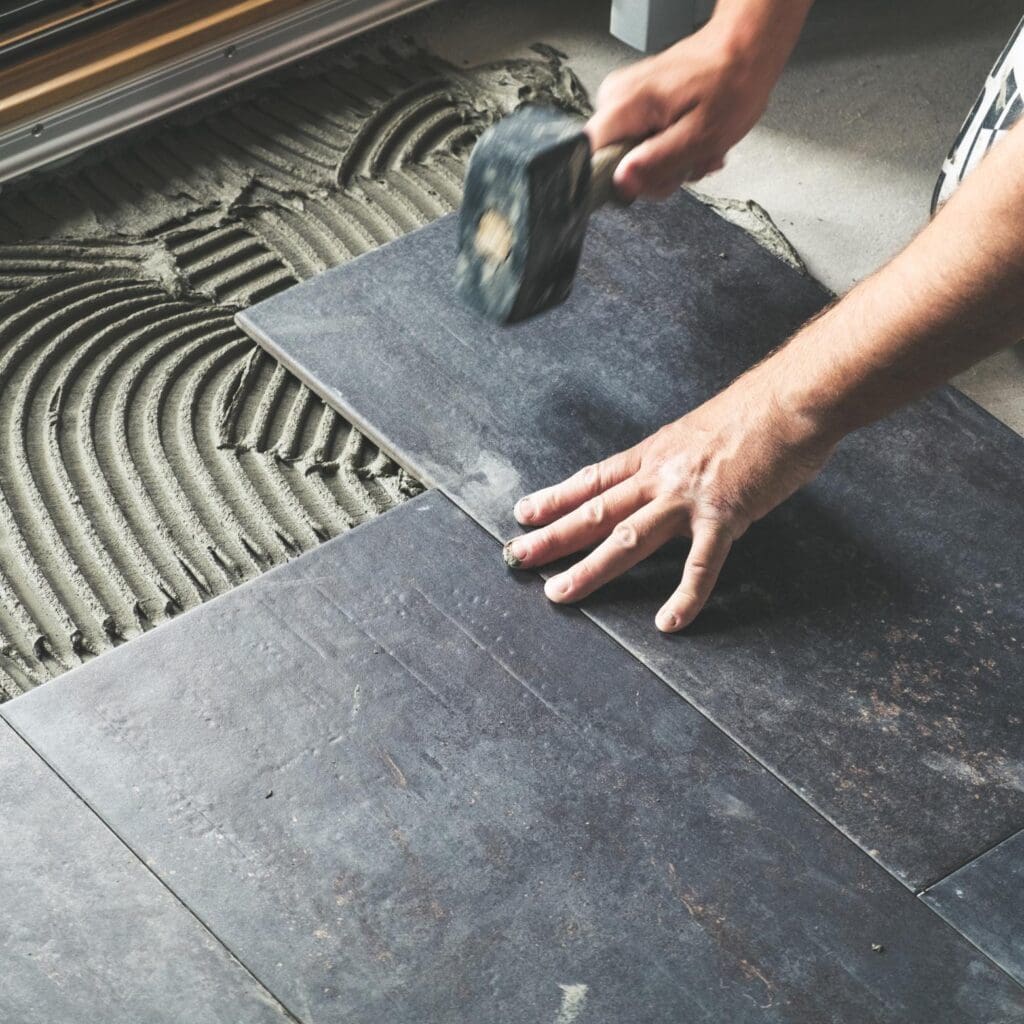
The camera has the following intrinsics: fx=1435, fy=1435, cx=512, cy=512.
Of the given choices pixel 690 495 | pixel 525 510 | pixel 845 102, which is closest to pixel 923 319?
pixel 690 495

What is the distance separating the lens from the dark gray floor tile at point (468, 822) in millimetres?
1620

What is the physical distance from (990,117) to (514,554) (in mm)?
1282

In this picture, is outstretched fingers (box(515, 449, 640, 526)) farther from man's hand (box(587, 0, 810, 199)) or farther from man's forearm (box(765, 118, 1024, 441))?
man's hand (box(587, 0, 810, 199))

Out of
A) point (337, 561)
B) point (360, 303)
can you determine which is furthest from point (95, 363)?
point (337, 561)

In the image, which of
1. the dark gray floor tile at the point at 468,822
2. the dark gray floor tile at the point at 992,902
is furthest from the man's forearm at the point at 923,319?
the dark gray floor tile at the point at 992,902

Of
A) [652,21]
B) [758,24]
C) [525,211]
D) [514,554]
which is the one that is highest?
[758,24]

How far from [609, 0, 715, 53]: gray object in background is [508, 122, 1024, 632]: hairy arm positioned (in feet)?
4.73

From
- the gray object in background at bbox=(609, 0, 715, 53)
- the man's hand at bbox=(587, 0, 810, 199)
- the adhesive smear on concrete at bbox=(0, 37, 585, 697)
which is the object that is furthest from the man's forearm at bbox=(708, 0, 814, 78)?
the gray object in background at bbox=(609, 0, 715, 53)

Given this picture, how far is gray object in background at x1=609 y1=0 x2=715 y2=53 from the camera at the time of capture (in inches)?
122

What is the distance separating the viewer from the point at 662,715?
1882 millimetres

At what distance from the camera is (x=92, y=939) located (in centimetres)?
163

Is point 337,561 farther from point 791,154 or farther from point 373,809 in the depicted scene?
point 791,154

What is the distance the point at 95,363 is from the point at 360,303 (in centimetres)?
46

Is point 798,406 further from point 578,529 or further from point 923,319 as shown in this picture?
point 578,529
